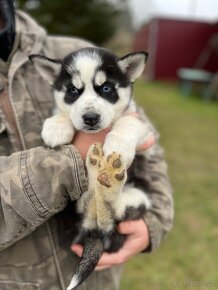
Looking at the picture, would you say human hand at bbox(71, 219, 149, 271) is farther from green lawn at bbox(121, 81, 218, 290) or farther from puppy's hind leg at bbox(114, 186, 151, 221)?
green lawn at bbox(121, 81, 218, 290)

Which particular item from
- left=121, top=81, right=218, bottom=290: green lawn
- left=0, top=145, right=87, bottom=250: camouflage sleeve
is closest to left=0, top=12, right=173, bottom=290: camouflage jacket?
left=0, top=145, right=87, bottom=250: camouflage sleeve

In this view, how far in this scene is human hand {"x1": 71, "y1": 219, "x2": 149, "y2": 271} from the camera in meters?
2.07

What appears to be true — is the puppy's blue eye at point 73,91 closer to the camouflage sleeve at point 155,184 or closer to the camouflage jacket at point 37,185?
the camouflage jacket at point 37,185

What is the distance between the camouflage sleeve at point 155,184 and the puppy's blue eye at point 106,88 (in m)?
0.35

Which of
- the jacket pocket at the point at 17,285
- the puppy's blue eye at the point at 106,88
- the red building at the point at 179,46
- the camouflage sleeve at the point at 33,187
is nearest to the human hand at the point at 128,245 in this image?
the jacket pocket at the point at 17,285

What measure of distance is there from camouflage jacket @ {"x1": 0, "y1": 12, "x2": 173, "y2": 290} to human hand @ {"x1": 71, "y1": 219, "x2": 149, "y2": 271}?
55 millimetres

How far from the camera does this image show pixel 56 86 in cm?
227

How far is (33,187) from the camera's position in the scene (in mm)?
1764

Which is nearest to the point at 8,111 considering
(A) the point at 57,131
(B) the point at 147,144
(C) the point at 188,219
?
(A) the point at 57,131

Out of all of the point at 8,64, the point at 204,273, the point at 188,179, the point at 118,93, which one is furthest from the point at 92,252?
the point at 188,179

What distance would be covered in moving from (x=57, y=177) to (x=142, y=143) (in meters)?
0.61

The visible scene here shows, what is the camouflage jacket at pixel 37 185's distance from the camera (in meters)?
1.78

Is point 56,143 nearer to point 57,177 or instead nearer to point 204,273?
point 57,177

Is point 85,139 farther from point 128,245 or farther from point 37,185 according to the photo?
point 128,245
